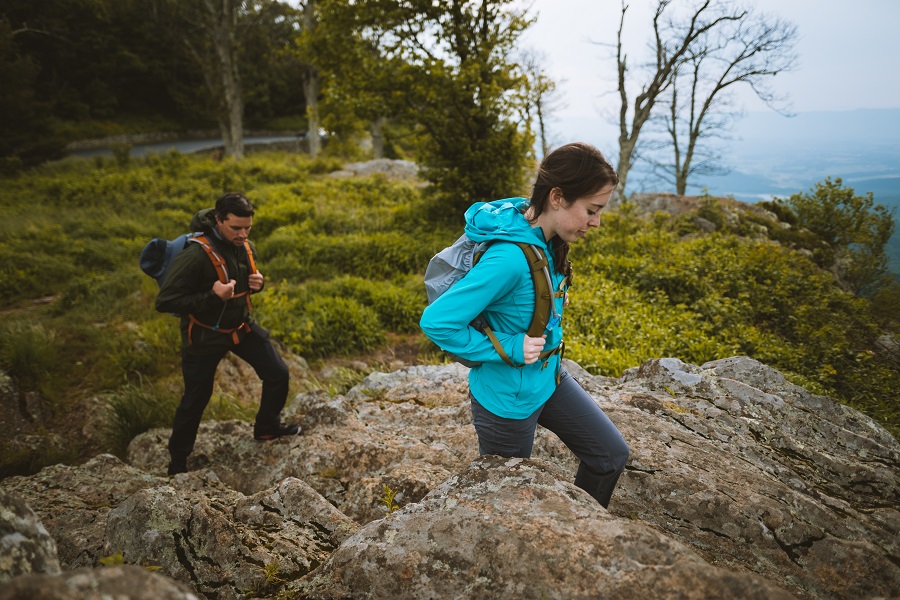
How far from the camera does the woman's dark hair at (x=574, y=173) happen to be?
209cm

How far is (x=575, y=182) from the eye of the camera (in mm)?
2094

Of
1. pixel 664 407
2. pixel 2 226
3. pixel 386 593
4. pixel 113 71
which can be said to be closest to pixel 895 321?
pixel 664 407

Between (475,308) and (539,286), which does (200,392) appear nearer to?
(475,308)

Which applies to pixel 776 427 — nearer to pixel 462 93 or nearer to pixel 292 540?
pixel 292 540

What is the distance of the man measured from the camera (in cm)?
380

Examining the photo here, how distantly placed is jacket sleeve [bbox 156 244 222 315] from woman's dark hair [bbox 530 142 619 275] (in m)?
3.02

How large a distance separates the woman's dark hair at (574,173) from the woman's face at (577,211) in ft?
0.06

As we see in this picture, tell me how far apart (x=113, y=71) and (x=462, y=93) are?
109ft

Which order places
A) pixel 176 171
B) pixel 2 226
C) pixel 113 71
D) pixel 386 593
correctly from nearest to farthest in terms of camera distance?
pixel 386 593 < pixel 2 226 < pixel 176 171 < pixel 113 71

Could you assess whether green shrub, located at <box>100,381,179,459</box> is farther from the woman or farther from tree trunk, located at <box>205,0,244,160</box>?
tree trunk, located at <box>205,0,244,160</box>

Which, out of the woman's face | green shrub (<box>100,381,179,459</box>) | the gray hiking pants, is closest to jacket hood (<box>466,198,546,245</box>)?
the woman's face

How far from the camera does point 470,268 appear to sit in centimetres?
229

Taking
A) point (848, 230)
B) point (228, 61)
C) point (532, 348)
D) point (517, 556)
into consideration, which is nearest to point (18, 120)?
point (228, 61)

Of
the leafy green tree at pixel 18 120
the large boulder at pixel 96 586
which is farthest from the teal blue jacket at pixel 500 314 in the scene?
the leafy green tree at pixel 18 120
